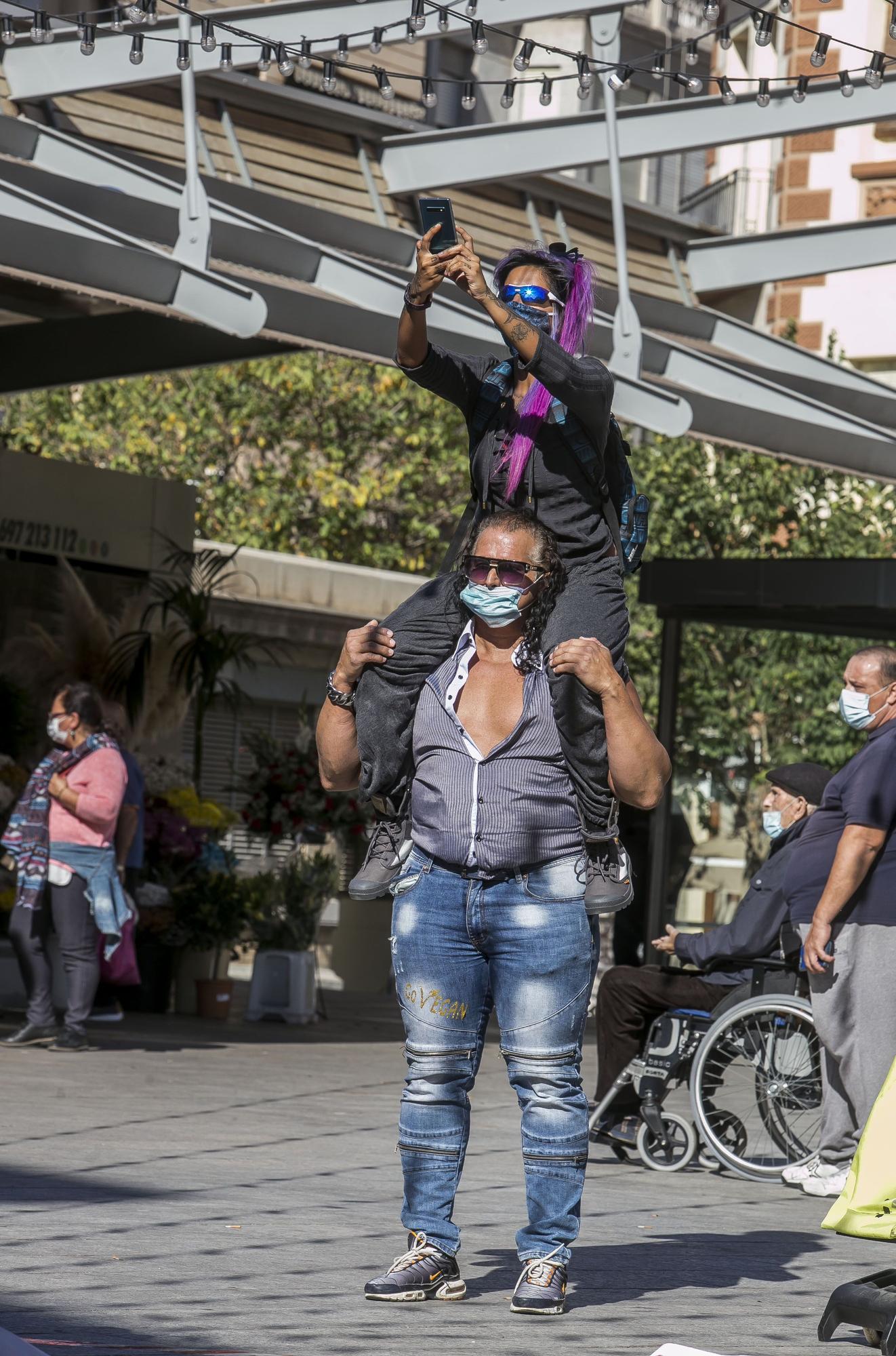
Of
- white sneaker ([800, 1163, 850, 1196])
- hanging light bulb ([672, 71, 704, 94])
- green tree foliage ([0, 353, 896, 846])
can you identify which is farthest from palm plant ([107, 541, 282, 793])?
green tree foliage ([0, 353, 896, 846])

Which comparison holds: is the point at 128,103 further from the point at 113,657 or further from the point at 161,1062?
the point at 161,1062

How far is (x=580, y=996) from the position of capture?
540 cm

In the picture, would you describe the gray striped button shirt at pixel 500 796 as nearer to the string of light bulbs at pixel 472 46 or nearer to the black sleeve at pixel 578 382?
the black sleeve at pixel 578 382

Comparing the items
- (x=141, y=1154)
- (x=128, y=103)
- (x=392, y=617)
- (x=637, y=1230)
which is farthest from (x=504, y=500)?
(x=128, y=103)

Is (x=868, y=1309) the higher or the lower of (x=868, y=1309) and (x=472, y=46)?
the lower

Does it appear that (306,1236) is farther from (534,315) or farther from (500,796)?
(534,315)

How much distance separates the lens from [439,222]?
17.0ft

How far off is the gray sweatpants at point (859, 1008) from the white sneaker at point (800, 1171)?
41 cm

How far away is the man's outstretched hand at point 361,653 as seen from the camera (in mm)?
5434

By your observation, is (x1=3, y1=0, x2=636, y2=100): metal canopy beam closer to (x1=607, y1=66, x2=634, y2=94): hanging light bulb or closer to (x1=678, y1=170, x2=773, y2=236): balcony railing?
(x1=607, y1=66, x2=634, y2=94): hanging light bulb

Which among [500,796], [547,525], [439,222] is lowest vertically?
[500,796]

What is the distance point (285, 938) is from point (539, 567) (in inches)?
346

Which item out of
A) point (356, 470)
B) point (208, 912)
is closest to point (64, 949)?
point (208, 912)

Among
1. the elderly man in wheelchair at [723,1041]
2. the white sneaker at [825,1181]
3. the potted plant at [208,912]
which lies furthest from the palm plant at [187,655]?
the white sneaker at [825,1181]
